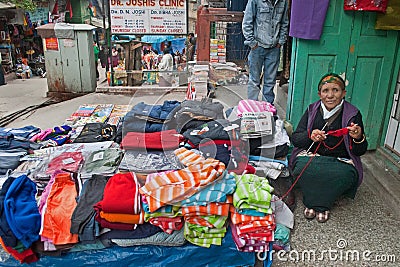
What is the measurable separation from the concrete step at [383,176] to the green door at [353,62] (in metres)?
0.20

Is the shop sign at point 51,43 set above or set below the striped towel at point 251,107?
above

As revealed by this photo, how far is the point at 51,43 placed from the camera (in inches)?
272

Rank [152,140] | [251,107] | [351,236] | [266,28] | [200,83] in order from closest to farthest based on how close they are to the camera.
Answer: [351,236], [152,140], [251,107], [266,28], [200,83]

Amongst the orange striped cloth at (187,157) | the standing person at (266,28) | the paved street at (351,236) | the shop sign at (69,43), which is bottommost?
the paved street at (351,236)

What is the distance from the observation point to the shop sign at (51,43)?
22.6 feet

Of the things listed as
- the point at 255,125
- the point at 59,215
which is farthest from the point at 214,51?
the point at 59,215

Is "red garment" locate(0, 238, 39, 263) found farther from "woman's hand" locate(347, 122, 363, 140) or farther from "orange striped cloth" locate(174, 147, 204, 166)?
"woman's hand" locate(347, 122, 363, 140)

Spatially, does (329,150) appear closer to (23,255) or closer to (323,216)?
(323,216)

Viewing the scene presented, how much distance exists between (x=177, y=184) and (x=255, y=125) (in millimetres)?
985

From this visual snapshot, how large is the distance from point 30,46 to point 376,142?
1343cm

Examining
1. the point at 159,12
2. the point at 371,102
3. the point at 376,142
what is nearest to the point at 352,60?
the point at 371,102

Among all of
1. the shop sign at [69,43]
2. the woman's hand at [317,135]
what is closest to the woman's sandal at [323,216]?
the woman's hand at [317,135]

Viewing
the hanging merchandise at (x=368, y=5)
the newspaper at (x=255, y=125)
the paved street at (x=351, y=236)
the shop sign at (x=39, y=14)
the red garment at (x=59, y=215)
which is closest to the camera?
the red garment at (x=59, y=215)

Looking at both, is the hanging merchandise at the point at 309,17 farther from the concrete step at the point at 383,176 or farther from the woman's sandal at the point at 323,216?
the woman's sandal at the point at 323,216
